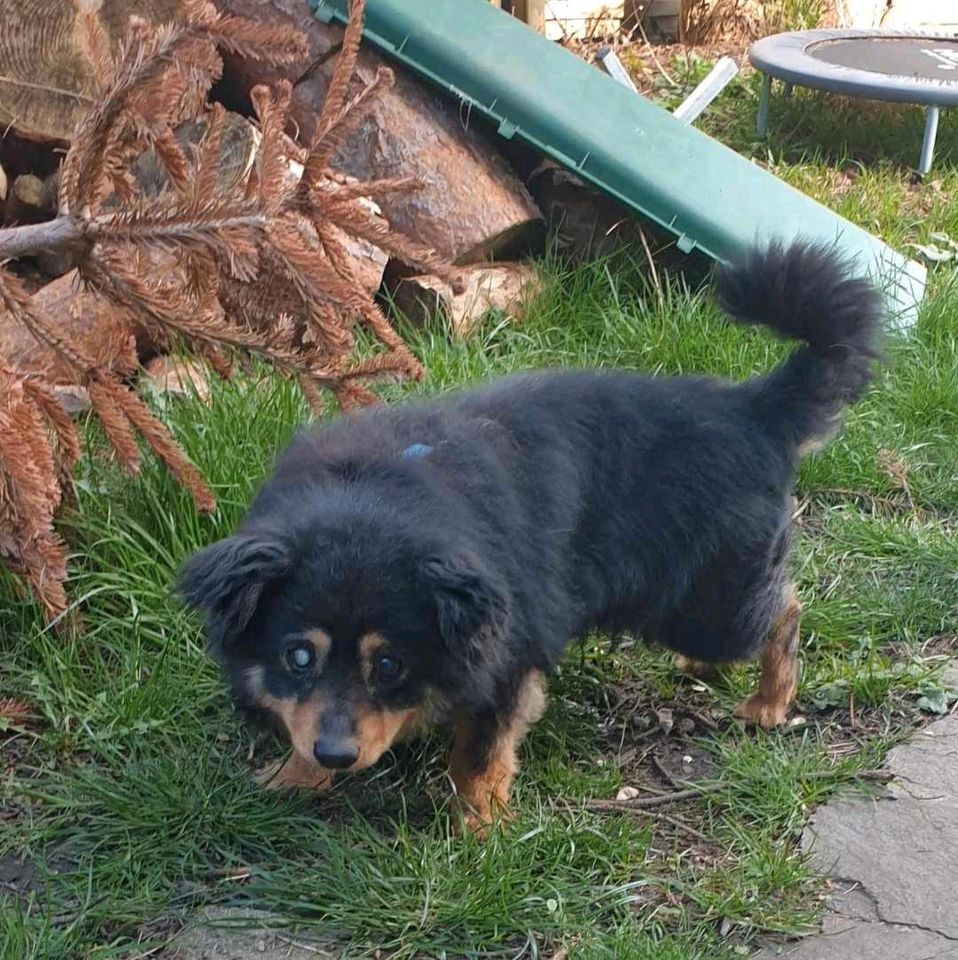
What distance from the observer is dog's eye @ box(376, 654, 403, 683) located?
101 inches

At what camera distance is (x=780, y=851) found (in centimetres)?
278

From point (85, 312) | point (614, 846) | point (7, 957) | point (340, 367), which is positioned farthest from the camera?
point (85, 312)

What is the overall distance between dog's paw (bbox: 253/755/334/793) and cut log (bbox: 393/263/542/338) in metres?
2.10

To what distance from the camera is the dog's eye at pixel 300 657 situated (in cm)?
257

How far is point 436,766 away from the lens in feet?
10.4

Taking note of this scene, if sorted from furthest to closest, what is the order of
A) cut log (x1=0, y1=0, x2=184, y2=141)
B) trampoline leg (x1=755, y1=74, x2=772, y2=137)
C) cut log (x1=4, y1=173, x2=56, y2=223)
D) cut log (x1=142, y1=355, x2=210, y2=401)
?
trampoline leg (x1=755, y1=74, x2=772, y2=137)
cut log (x1=4, y1=173, x2=56, y2=223)
cut log (x1=0, y1=0, x2=184, y2=141)
cut log (x1=142, y1=355, x2=210, y2=401)

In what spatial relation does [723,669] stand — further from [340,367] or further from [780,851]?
[340,367]

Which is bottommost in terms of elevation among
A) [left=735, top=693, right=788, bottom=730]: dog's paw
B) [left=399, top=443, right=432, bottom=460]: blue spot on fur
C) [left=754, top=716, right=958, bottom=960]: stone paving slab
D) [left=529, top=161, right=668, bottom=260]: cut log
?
[left=735, top=693, right=788, bottom=730]: dog's paw

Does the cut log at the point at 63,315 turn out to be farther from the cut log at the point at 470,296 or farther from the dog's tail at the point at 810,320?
the dog's tail at the point at 810,320

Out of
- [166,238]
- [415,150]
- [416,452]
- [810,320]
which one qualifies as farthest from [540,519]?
[415,150]

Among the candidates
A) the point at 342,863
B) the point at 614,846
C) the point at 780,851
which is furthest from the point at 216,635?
the point at 780,851

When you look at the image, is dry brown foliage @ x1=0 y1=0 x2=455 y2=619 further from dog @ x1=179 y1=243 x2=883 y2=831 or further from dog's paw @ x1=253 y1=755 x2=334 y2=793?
dog's paw @ x1=253 y1=755 x2=334 y2=793

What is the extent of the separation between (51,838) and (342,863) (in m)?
0.68

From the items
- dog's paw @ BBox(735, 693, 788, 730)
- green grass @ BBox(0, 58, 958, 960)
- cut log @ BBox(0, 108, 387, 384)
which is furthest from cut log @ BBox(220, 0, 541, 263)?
dog's paw @ BBox(735, 693, 788, 730)
